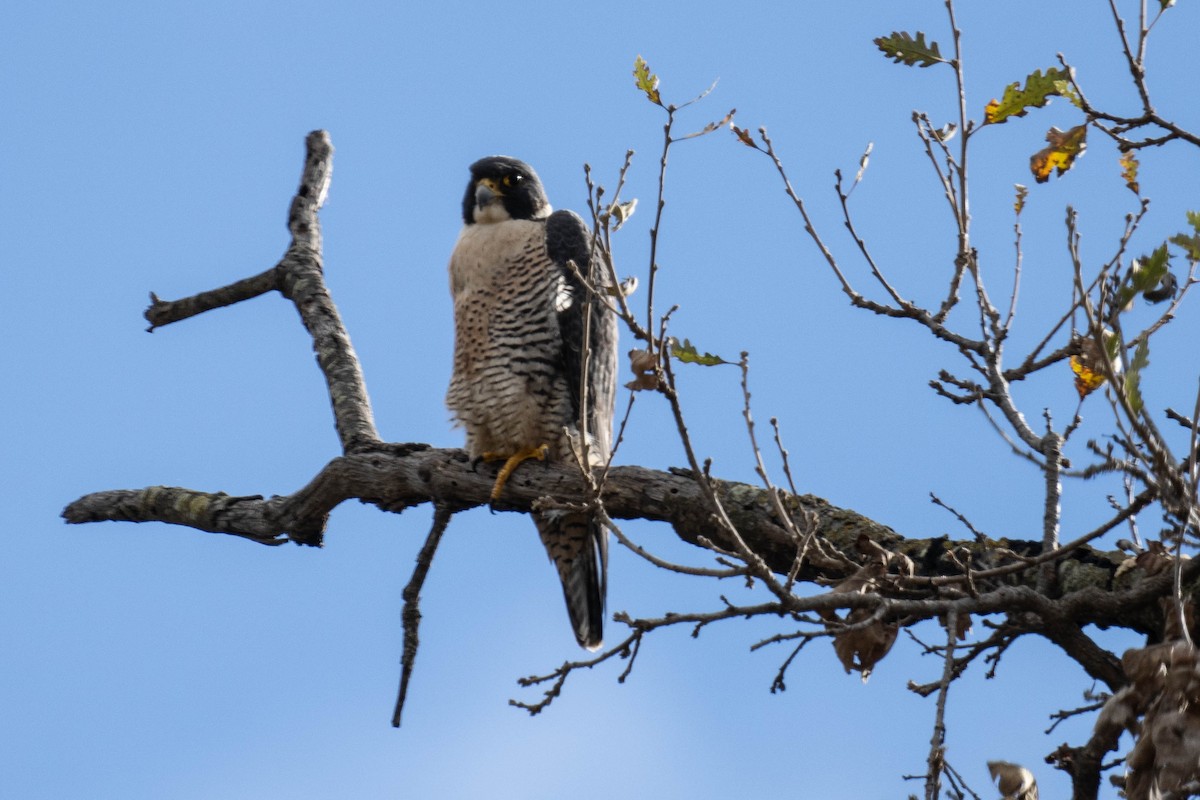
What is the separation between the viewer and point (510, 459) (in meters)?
4.79

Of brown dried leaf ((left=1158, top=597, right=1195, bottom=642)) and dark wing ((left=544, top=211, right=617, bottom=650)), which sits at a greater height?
dark wing ((left=544, top=211, right=617, bottom=650))

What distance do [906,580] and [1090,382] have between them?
65 cm

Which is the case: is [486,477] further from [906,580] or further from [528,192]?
[906,580]

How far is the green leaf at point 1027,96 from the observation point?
3227mm

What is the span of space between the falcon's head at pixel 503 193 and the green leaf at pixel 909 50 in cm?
254

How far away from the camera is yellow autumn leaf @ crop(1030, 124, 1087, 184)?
3.33 m

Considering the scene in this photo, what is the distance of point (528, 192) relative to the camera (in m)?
5.81

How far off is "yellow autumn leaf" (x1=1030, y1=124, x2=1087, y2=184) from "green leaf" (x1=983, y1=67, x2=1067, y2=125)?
0.34 feet

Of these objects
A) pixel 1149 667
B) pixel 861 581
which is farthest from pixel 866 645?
pixel 1149 667

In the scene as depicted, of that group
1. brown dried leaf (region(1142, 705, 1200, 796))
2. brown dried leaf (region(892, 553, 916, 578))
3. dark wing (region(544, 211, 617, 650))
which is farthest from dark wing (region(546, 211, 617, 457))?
brown dried leaf (region(1142, 705, 1200, 796))

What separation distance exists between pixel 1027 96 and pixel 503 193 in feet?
9.45

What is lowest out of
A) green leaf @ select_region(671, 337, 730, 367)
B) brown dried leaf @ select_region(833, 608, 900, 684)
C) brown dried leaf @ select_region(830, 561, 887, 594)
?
brown dried leaf @ select_region(833, 608, 900, 684)

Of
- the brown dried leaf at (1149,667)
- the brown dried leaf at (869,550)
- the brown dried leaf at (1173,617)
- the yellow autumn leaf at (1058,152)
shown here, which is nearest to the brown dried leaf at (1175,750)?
the brown dried leaf at (1149,667)

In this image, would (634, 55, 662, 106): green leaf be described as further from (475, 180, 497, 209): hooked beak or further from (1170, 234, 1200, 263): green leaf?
(475, 180, 497, 209): hooked beak
